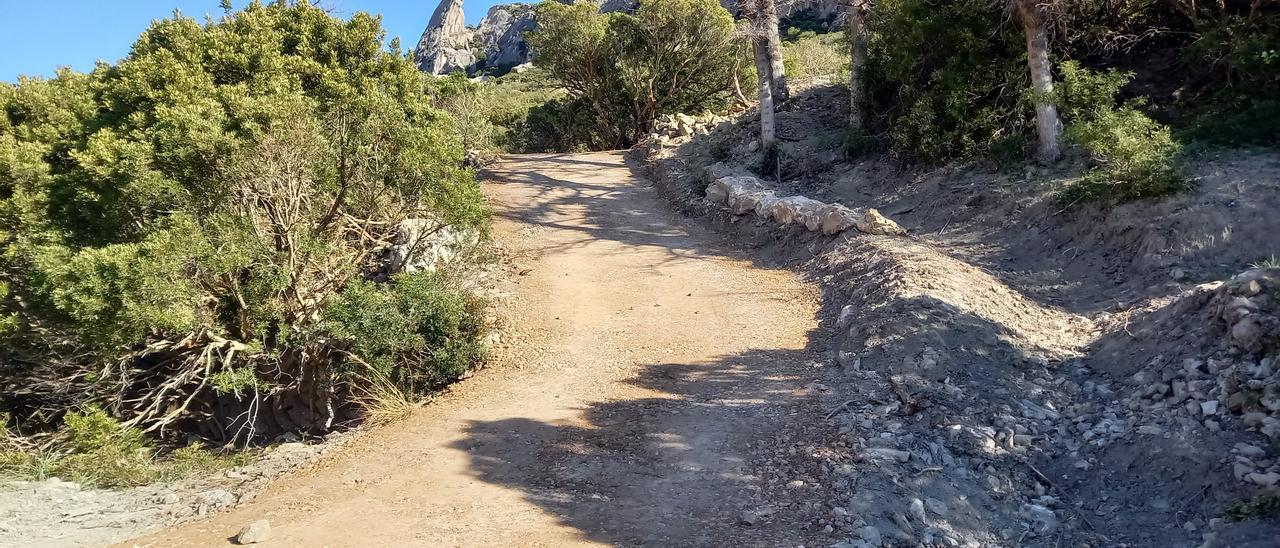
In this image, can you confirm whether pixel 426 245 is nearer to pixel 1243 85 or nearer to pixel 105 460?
pixel 105 460

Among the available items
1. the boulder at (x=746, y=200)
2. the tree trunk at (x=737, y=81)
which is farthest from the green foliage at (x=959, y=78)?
the tree trunk at (x=737, y=81)

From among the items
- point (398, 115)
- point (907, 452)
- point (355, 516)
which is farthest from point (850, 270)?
point (355, 516)

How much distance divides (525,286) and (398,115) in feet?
9.44

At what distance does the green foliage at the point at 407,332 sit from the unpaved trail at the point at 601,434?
14.8 inches

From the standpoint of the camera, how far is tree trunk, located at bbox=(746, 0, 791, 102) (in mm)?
13633

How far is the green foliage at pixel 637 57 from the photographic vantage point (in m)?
19.4

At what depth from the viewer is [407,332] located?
7.98 m

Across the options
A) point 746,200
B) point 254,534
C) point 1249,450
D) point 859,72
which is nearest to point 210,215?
point 254,534

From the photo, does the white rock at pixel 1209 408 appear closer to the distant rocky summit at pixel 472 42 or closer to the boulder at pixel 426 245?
the boulder at pixel 426 245

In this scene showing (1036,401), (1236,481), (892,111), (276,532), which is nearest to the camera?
(1236,481)

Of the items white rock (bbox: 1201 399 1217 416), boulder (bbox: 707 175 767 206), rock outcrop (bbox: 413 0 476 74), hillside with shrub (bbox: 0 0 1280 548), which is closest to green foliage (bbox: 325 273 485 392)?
hillside with shrub (bbox: 0 0 1280 548)

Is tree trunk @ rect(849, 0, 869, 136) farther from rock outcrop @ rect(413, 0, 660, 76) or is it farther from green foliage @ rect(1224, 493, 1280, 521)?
rock outcrop @ rect(413, 0, 660, 76)

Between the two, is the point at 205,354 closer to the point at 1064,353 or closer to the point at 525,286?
the point at 525,286

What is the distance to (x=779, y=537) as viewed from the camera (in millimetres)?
4582
